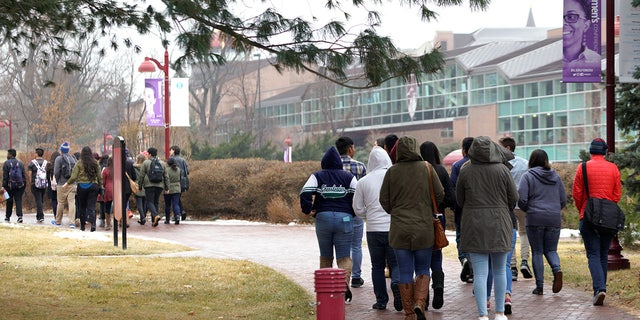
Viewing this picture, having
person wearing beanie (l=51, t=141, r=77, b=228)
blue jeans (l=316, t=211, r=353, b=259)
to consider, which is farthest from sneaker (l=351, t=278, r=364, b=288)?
person wearing beanie (l=51, t=141, r=77, b=228)

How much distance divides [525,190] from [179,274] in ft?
16.5

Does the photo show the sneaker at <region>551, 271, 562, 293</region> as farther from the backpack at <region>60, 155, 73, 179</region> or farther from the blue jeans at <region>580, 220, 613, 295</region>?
the backpack at <region>60, 155, 73, 179</region>

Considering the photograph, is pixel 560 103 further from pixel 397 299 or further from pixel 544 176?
pixel 397 299

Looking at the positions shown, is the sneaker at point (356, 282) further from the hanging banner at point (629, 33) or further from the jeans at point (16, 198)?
the jeans at point (16, 198)

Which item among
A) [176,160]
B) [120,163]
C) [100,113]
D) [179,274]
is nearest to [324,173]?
[179,274]

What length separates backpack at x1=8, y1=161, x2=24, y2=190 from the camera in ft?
82.5

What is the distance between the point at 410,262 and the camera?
397 inches

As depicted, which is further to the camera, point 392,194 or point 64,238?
point 64,238

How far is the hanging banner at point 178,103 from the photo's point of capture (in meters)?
34.0

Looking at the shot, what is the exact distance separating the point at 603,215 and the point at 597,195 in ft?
0.78

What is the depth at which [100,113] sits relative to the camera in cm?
11344

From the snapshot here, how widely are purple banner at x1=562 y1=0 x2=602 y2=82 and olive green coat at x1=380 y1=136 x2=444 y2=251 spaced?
20.3ft

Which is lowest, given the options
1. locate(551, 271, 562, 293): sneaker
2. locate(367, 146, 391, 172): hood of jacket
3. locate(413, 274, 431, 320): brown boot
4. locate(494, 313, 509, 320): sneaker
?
locate(494, 313, 509, 320): sneaker

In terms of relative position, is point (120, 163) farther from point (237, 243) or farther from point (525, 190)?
point (525, 190)
